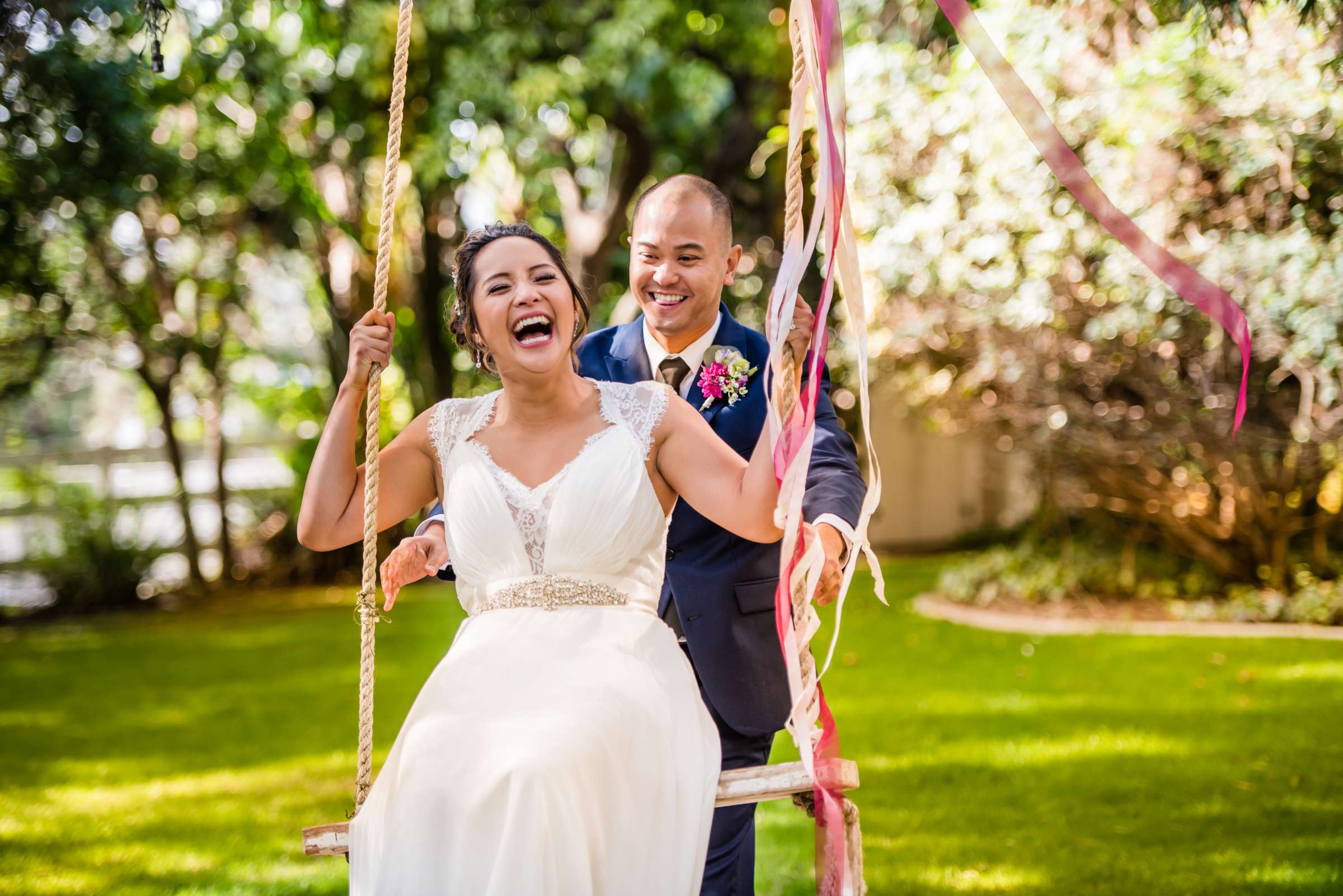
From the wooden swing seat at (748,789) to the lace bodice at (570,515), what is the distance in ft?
1.44

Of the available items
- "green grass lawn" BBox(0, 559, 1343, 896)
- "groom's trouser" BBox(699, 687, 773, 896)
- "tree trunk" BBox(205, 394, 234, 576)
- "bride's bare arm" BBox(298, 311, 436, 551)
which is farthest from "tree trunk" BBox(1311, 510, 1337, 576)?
"tree trunk" BBox(205, 394, 234, 576)

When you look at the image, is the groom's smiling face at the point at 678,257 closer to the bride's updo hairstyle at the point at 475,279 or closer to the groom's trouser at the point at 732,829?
the bride's updo hairstyle at the point at 475,279

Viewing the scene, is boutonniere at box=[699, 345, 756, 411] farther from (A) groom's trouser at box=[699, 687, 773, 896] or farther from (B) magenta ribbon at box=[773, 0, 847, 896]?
(A) groom's trouser at box=[699, 687, 773, 896]

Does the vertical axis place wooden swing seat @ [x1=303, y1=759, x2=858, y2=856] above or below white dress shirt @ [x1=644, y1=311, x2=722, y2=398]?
below

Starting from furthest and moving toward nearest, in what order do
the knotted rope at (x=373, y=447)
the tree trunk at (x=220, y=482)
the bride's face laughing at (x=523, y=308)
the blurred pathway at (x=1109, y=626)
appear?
1. the tree trunk at (x=220, y=482)
2. the blurred pathway at (x=1109, y=626)
3. the bride's face laughing at (x=523, y=308)
4. the knotted rope at (x=373, y=447)

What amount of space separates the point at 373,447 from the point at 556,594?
470 millimetres

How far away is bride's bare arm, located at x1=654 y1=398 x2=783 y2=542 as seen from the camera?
2383mm

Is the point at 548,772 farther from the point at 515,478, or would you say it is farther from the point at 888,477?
the point at 888,477

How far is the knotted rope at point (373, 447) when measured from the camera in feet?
8.13

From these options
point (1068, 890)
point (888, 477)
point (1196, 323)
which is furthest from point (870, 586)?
point (1068, 890)

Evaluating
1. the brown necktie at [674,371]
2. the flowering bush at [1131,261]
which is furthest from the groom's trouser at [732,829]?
the flowering bush at [1131,261]

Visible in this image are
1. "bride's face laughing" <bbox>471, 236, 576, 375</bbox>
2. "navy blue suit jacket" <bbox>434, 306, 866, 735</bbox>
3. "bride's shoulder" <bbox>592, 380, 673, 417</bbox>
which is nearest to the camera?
"bride's face laughing" <bbox>471, 236, 576, 375</bbox>

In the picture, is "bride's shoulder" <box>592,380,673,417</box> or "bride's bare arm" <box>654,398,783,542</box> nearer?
"bride's bare arm" <box>654,398,783,542</box>

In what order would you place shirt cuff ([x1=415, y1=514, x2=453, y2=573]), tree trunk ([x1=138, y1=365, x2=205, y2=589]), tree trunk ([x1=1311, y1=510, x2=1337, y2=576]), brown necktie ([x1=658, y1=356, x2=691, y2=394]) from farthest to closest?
1. tree trunk ([x1=138, y1=365, x2=205, y2=589])
2. tree trunk ([x1=1311, y1=510, x2=1337, y2=576])
3. brown necktie ([x1=658, y1=356, x2=691, y2=394])
4. shirt cuff ([x1=415, y1=514, x2=453, y2=573])
